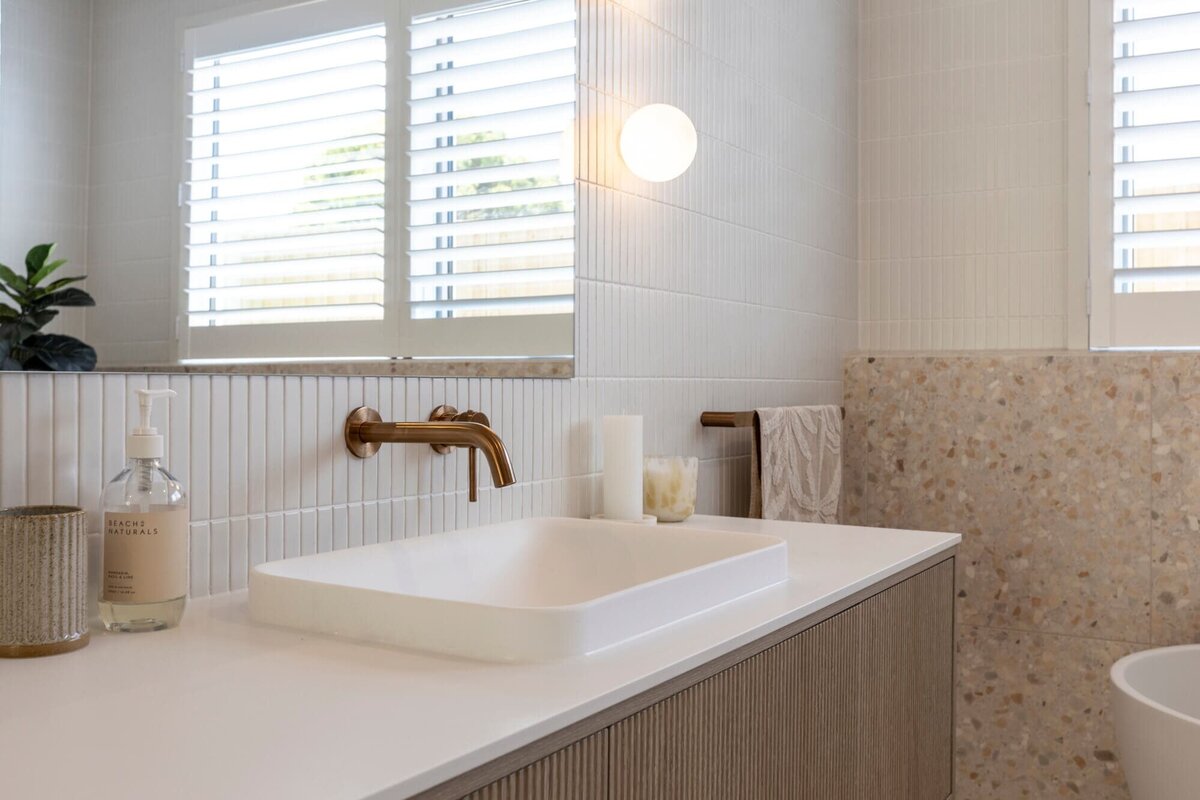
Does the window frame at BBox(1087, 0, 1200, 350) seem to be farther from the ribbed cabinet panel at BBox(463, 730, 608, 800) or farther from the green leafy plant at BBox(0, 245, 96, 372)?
the green leafy plant at BBox(0, 245, 96, 372)

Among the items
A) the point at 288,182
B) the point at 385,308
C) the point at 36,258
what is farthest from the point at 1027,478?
the point at 36,258

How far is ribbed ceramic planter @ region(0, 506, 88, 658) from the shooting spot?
32.2 inches

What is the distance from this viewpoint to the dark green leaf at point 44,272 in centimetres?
85

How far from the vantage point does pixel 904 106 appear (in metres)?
2.69

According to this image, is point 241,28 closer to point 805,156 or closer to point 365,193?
point 365,193

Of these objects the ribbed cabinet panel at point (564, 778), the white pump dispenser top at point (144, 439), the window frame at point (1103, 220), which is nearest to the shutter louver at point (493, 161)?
the white pump dispenser top at point (144, 439)

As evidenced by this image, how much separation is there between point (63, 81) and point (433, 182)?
0.62 m

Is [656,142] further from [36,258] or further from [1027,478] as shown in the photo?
[1027,478]

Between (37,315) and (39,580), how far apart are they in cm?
22

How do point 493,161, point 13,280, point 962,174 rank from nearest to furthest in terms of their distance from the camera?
point 13,280
point 493,161
point 962,174

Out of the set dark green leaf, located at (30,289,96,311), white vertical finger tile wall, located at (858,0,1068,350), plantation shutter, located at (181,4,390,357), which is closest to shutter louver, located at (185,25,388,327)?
plantation shutter, located at (181,4,390,357)

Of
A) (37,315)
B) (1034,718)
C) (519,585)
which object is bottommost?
(1034,718)

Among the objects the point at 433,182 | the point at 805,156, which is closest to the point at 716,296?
the point at 805,156

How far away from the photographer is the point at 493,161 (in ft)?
5.07
